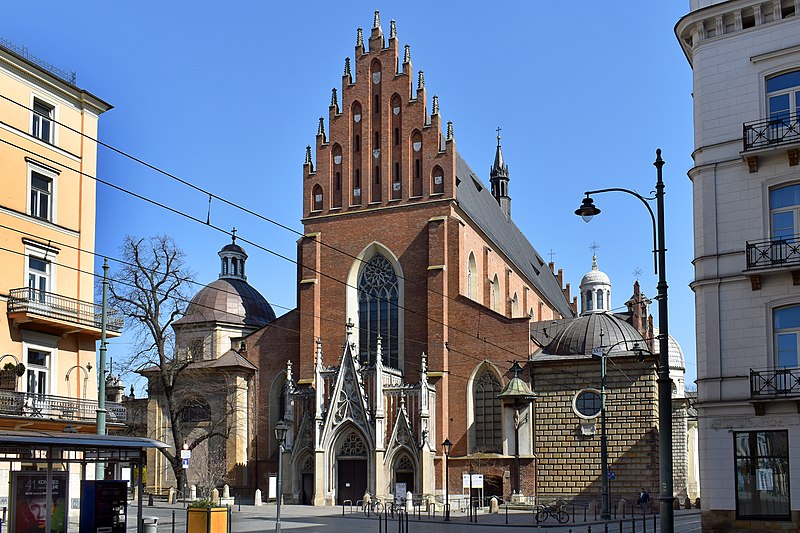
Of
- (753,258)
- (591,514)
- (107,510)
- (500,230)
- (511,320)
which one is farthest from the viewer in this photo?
(500,230)

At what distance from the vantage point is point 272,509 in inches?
1836

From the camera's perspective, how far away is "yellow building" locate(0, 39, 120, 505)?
31.8m

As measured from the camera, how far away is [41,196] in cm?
3384

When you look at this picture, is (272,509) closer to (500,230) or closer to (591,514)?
(591,514)

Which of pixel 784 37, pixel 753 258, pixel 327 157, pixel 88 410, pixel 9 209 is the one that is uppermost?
pixel 327 157

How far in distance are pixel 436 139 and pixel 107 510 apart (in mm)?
36089

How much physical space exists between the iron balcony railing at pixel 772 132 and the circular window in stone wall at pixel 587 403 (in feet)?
83.3

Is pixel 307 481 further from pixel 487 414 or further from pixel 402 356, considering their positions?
pixel 487 414

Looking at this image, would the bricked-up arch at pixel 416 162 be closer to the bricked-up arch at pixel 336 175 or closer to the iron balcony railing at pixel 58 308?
the bricked-up arch at pixel 336 175

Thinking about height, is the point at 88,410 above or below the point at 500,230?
below

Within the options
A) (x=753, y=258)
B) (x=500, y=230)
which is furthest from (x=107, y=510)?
(x=500, y=230)

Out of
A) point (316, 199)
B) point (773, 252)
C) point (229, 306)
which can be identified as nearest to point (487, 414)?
point (316, 199)

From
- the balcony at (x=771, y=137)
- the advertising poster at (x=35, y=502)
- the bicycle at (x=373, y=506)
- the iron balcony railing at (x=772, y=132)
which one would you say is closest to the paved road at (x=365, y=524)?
the bicycle at (x=373, y=506)

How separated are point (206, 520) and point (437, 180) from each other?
32.4 meters
